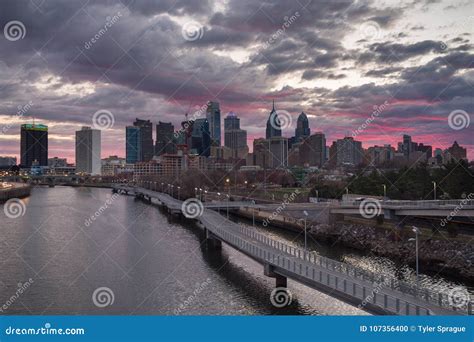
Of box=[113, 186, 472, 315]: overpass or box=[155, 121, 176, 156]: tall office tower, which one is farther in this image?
box=[155, 121, 176, 156]: tall office tower

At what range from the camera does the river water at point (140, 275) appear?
1435 centimetres

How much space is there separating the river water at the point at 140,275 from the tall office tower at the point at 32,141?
123217mm

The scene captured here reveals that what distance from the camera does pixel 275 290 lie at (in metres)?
15.8

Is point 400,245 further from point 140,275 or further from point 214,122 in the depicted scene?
point 214,122

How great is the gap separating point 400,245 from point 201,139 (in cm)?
12838

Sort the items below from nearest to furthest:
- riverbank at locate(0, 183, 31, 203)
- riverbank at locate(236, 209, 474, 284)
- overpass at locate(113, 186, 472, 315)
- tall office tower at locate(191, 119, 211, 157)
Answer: overpass at locate(113, 186, 472, 315)
riverbank at locate(236, 209, 474, 284)
riverbank at locate(0, 183, 31, 203)
tall office tower at locate(191, 119, 211, 157)

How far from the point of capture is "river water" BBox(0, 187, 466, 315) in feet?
47.1

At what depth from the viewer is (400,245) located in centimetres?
2273

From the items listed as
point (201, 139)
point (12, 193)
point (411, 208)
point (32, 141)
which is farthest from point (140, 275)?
point (32, 141)

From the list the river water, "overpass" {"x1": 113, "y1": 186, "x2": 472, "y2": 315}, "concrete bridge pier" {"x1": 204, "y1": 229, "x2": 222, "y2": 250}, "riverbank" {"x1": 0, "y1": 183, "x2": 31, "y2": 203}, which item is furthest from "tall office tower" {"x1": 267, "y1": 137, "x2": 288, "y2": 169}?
"overpass" {"x1": 113, "y1": 186, "x2": 472, "y2": 315}

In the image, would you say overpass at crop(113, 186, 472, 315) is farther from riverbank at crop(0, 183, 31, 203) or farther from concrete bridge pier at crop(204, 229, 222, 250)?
riverbank at crop(0, 183, 31, 203)

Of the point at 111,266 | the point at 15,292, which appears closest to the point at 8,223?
the point at 111,266

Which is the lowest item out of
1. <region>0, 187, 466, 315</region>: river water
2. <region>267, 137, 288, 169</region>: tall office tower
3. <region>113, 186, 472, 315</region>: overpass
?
<region>0, 187, 466, 315</region>: river water

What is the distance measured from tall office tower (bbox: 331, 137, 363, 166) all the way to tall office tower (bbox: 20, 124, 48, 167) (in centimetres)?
8995
